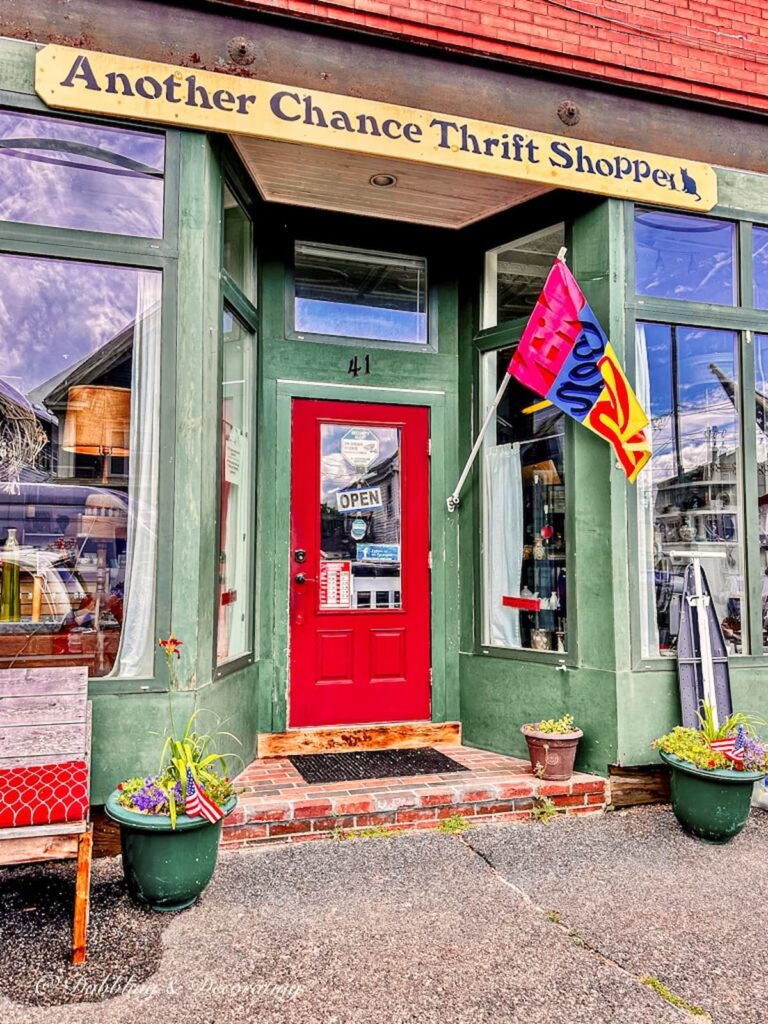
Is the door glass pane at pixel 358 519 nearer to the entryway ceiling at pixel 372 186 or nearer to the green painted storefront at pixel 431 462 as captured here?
the green painted storefront at pixel 431 462

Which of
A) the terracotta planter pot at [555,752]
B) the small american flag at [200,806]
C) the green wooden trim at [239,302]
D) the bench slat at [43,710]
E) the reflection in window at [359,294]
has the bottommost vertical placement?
the terracotta planter pot at [555,752]

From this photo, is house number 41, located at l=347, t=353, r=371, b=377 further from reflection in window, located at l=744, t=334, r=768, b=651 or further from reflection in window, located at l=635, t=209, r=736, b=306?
reflection in window, located at l=744, t=334, r=768, b=651

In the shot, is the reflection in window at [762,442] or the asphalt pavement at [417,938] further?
the reflection in window at [762,442]

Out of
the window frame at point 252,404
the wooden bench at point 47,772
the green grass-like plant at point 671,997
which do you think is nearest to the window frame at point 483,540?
the window frame at point 252,404

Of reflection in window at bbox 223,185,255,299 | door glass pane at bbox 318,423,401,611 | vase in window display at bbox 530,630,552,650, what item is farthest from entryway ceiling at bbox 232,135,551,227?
vase in window display at bbox 530,630,552,650

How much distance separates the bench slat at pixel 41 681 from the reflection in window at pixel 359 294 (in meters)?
2.86

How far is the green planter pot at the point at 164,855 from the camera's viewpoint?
3.21m

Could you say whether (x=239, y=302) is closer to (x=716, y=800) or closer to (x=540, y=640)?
(x=540, y=640)

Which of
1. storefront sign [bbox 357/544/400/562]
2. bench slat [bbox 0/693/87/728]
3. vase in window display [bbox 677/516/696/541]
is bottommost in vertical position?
bench slat [bbox 0/693/87/728]

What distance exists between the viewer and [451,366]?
583 centimetres

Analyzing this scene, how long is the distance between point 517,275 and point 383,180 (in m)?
1.22

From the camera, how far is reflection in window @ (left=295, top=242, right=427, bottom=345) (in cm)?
558

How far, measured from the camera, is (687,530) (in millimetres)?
5164

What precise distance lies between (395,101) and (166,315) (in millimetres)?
1903
